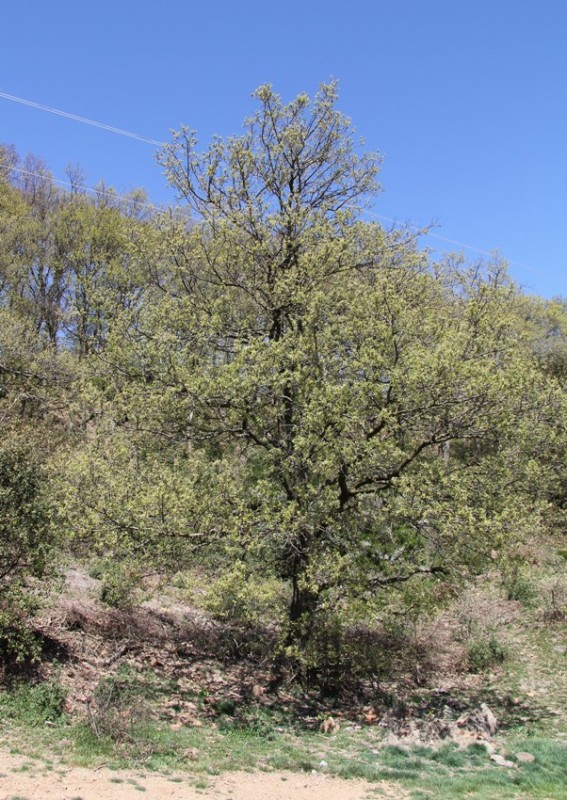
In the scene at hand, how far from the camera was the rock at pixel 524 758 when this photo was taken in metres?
7.93

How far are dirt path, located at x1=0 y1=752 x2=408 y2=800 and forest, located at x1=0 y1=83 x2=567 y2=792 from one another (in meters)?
2.23

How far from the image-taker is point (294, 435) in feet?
33.3

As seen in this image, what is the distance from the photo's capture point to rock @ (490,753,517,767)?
26.0 ft

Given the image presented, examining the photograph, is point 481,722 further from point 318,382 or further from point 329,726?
point 318,382

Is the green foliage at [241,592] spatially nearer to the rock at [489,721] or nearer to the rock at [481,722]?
the rock at [481,722]

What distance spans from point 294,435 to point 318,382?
1.08 m

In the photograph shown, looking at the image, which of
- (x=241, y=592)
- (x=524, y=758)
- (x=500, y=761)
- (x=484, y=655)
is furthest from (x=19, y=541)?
(x=484, y=655)

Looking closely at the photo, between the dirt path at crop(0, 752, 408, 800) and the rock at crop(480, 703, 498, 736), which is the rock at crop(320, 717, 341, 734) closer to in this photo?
the dirt path at crop(0, 752, 408, 800)

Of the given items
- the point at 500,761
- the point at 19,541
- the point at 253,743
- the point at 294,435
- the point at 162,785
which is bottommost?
the point at 253,743

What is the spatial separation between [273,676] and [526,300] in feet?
89.1

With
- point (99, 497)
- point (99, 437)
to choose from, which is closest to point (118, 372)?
point (99, 437)

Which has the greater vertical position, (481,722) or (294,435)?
(294,435)

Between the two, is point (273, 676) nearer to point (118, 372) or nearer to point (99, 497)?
point (99, 497)

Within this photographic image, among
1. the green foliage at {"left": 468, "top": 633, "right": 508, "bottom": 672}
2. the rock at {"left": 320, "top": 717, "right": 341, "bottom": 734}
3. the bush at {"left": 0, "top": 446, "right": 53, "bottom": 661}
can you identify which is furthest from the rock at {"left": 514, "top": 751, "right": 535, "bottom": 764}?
the bush at {"left": 0, "top": 446, "right": 53, "bottom": 661}
